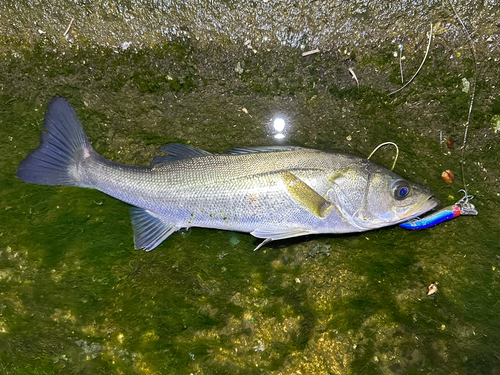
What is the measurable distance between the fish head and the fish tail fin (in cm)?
241

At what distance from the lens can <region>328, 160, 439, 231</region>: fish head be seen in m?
2.78

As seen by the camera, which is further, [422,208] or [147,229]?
[147,229]

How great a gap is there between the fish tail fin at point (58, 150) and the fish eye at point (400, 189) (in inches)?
111

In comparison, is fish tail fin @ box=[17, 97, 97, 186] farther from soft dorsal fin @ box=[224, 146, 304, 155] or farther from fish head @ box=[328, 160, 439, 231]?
fish head @ box=[328, 160, 439, 231]

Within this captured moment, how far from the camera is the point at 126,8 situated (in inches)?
125

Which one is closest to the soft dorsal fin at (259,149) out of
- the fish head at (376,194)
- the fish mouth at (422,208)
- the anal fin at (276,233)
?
the fish head at (376,194)

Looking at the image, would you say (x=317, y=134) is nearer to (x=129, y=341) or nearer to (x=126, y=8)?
(x=126, y=8)

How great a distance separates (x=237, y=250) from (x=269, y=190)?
0.82 m

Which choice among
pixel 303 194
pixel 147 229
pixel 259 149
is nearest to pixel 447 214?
pixel 303 194

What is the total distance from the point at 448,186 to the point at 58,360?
13.6 ft

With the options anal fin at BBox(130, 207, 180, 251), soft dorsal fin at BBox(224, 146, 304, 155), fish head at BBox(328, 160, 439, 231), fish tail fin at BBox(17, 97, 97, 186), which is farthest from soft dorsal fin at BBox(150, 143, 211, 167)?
fish head at BBox(328, 160, 439, 231)

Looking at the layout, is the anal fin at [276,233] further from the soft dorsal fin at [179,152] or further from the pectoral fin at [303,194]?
the soft dorsal fin at [179,152]

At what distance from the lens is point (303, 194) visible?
275cm

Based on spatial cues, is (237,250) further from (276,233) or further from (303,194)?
(303,194)
